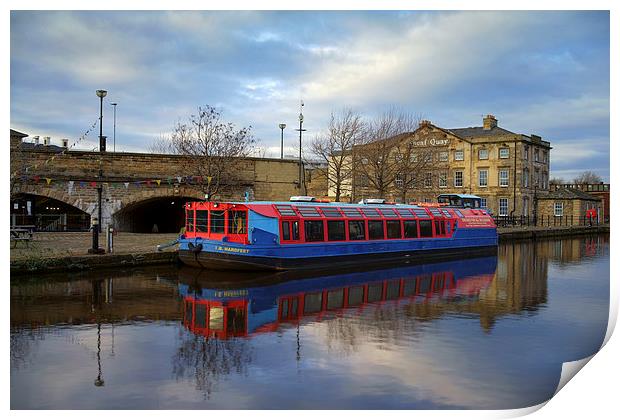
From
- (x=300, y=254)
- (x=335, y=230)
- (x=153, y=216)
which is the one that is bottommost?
(x=300, y=254)

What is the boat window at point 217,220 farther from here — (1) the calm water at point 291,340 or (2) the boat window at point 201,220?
(1) the calm water at point 291,340

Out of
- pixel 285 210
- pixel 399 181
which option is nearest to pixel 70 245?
pixel 285 210

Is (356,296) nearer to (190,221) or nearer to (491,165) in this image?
(190,221)

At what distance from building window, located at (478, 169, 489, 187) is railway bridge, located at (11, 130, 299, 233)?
2441cm

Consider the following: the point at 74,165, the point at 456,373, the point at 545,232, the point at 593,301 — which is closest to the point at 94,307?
the point at 456,373

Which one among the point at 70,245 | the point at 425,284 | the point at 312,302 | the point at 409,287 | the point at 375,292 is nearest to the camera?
the point at 312,302

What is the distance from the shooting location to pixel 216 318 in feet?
34.9

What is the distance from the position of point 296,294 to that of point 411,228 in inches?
357

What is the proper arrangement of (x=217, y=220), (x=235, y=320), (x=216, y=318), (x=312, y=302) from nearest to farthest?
(x=235, y=320) < (x=216, y=318) < (x=312, y=302) < (x=217, y=220)

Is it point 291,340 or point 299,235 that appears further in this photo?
point 299,235

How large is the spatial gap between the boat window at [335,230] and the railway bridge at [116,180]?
5350mm

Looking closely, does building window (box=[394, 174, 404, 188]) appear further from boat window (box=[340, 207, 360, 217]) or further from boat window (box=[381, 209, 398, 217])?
boat window (box=[340, 207, 360, 217])

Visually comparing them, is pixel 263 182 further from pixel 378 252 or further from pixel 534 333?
pixel 534 333

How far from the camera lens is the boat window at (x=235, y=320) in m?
9.74
